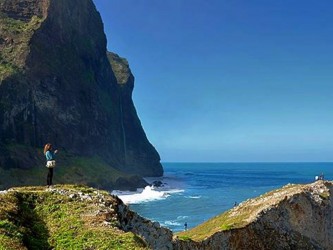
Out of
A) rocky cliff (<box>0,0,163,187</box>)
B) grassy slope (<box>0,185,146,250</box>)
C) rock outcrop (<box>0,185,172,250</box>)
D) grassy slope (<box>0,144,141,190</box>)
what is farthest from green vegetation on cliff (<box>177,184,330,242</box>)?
rocky cliff (<box>0,0,163,187</box>)

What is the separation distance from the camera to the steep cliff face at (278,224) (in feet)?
84.5

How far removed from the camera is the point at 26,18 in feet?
515

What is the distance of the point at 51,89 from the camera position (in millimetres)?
147500

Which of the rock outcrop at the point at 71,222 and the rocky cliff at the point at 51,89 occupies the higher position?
the rocky cliff at the point at 51,89

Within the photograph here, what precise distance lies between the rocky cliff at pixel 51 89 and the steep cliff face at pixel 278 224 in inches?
3581

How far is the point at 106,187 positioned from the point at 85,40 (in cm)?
7513

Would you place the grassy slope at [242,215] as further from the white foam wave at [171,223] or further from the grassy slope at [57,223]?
the white foam wave at [171,223]

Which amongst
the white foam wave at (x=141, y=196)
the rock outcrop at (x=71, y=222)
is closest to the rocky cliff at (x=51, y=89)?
the white foam wave at (x=141, y=196)

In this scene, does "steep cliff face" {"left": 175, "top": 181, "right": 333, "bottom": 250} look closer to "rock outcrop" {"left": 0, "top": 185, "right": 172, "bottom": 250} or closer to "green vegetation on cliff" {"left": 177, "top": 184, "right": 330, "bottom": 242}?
"green vegetation on cliff" {"left": 177, "top": 184, "right": 330, "bottom": 242}

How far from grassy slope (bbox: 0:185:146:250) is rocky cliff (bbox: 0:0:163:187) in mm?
96151

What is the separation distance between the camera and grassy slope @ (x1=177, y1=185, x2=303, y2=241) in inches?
1049

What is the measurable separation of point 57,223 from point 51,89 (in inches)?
5391

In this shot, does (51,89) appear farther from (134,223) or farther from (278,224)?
(134,223)

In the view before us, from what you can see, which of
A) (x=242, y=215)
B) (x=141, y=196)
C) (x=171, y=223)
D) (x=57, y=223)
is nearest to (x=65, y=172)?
(x=141, y=196)
